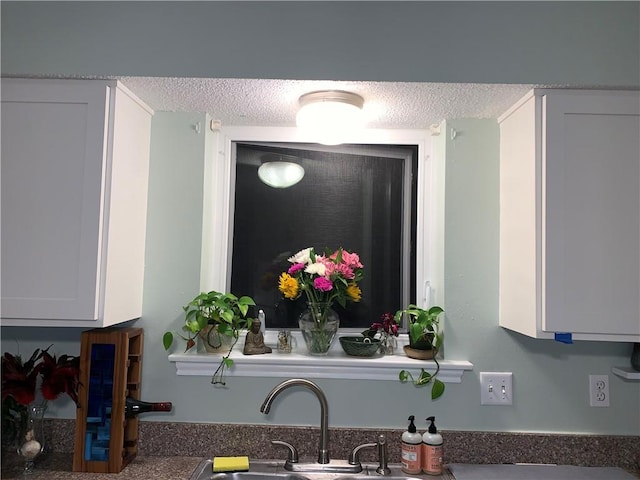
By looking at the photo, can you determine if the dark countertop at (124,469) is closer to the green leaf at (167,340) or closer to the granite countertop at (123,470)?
the granite countertop at (123,470)

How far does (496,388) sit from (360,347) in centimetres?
49

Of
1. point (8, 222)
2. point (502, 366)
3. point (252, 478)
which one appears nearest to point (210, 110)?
point (8, 222)

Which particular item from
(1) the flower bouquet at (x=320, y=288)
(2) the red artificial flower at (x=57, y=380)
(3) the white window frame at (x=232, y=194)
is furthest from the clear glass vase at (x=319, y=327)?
(2) the red artificial flower at (x=57, y=380)

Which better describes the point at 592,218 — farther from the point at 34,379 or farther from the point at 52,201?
the point at 34,379

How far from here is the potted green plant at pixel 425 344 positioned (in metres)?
1.66

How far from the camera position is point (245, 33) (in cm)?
150

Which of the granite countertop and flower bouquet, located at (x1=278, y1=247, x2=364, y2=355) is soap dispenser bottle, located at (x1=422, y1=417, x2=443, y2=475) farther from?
flower bouquet, located at (x1=278, y1=247, x2=364, y2=355)

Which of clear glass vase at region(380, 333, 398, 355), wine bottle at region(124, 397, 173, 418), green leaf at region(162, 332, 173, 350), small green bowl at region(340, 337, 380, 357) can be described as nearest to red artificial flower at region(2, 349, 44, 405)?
wine bottle at region(124, 397, 173, 418)

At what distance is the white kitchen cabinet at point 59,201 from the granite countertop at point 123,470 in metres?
0.47

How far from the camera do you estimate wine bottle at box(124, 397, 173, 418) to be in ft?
5.18

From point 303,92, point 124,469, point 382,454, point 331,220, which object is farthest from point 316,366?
point 303,92

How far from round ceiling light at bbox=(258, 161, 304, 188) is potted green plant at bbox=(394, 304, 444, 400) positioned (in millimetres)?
689

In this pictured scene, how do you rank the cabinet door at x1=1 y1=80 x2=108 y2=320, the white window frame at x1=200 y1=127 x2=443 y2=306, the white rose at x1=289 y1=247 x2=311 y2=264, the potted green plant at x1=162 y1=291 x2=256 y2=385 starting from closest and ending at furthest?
the cabinet door at x1=1 y1=80 x2=108 y2=320, the potted green plant at x1=162 y1=291 x2=256 y2=385, the white rose at x1=289 y1=247 x2=311 y2=264, the white window frame at x1=200 y1=127 x2=443 y2=306

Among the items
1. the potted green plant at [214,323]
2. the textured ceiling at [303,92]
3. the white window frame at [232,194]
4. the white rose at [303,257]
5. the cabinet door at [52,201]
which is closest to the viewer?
the cabinet door at [52,201]
